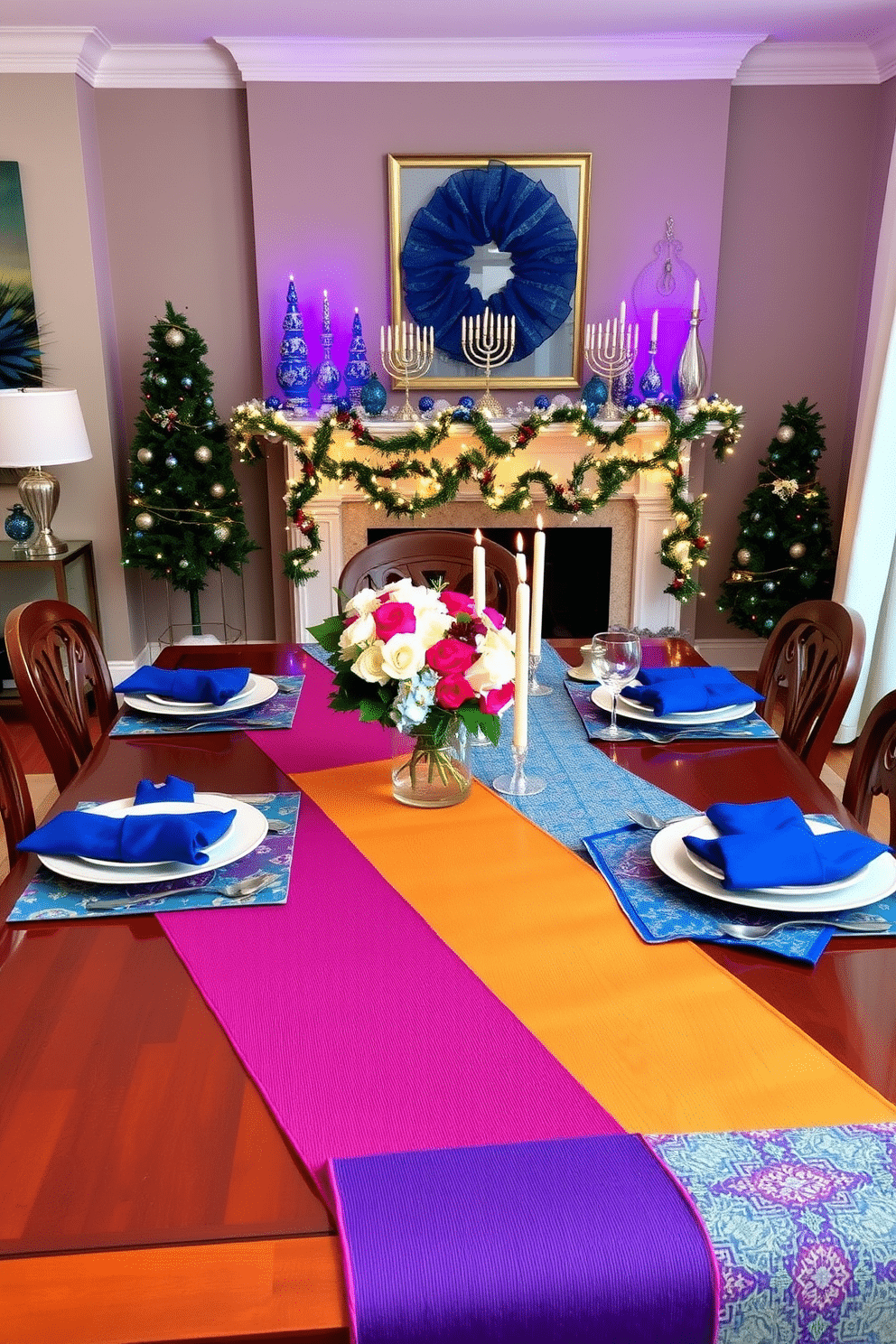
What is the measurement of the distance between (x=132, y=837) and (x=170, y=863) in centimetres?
6

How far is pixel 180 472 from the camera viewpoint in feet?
14.2

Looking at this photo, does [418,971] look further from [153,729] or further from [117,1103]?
[153,729]

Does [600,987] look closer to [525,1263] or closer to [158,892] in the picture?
[525,1263]

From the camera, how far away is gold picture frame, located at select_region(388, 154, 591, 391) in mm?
4324

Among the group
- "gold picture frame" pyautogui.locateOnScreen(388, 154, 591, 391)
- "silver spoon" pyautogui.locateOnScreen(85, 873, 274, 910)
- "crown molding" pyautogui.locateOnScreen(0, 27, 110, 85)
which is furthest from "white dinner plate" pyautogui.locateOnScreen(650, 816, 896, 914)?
"crown molding" pyautogui.locateOnScreen(0, 27, 110, 85)

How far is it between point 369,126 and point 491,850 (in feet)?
12.2

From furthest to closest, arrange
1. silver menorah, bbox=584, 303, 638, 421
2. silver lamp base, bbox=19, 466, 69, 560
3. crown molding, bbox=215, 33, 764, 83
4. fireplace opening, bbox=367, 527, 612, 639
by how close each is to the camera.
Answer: fireplace opening, bbox=367, 527, 612, 639, silver menorah, bbox=584, 303, 638, 421, silver lamp base, bbox=19, 466, 69, 560, crown molding, bbox=215, 33, 764, 83

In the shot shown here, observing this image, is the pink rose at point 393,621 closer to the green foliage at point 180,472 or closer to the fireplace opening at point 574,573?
the green foliage at point 180,472

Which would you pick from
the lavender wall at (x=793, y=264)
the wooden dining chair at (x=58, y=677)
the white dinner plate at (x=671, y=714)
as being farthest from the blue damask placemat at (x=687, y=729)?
the lavender wall at (x=793, y=264)

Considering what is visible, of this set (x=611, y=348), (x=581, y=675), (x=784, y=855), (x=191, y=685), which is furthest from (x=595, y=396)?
(x=784, y=855)

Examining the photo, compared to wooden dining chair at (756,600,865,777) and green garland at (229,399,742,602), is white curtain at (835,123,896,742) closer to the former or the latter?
green garland at (229,399,742,602)

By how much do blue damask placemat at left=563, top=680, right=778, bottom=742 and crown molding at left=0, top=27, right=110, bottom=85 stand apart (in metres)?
3.49

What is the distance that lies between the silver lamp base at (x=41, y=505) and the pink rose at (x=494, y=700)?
10.4 feet

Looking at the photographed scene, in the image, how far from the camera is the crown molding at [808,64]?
4.25m
